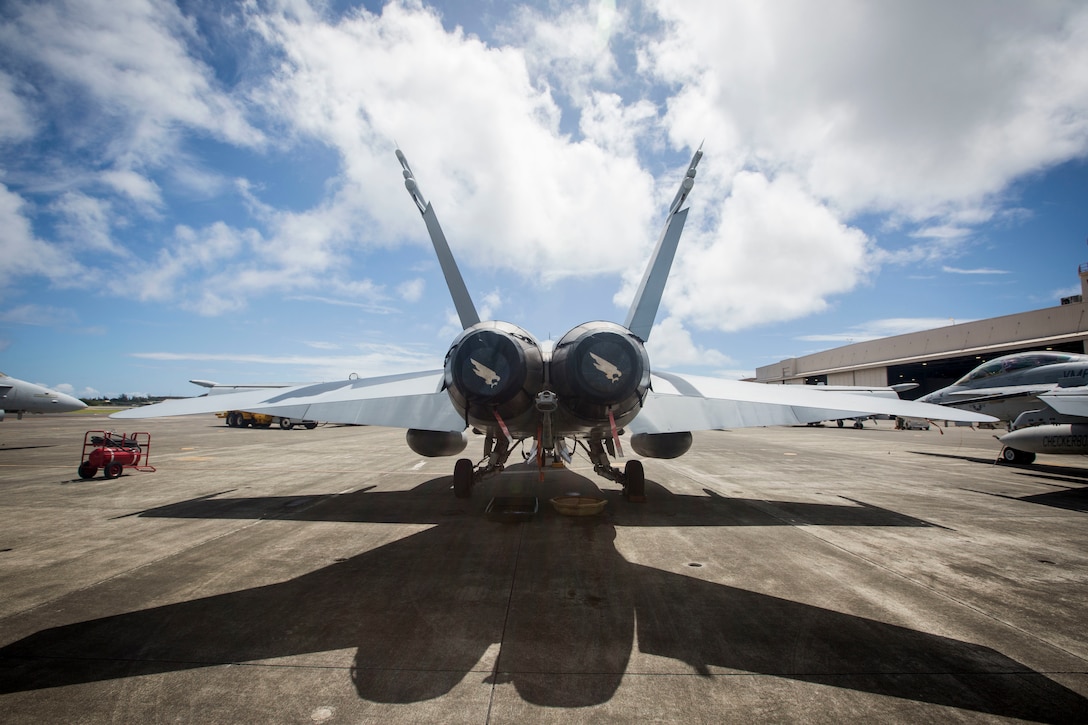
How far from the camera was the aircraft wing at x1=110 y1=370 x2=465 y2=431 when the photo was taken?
14.3ft

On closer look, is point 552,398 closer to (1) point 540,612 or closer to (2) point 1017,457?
(1) point 540,612

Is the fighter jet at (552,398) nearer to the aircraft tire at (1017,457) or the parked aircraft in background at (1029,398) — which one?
the parked aircraft in background at (1029,398)

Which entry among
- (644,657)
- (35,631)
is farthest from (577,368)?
(35,631)

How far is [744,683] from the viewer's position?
2898 millimetres

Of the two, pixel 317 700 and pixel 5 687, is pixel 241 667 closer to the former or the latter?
pixel 317 700

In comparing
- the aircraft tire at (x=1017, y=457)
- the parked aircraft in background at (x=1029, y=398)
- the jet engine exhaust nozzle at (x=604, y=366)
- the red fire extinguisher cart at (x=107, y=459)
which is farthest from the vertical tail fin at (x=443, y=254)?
A: the aircraft tire at (x=1017, y=457)

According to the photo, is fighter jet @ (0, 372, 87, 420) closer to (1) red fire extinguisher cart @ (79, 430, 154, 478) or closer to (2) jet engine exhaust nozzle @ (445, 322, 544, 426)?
(1) red fire extinguisher cart @ (79, 430, 154, 478)

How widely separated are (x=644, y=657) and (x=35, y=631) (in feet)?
15.0

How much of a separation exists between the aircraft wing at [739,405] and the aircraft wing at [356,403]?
99.7 inches

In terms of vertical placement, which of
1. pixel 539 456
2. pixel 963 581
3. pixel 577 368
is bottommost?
pixel 963 581

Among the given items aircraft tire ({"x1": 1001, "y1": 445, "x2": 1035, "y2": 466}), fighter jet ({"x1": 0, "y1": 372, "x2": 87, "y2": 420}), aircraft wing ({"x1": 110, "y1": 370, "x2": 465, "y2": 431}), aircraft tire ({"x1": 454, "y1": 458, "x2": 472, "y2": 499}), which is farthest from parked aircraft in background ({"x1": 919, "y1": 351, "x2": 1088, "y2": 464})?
fighter jet ({"x1": 0, "y1": 372, "x2": 87, "y2": 420})

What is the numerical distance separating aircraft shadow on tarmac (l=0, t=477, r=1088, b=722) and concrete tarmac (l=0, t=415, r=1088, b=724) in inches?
0.8

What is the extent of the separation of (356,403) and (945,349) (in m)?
53.4

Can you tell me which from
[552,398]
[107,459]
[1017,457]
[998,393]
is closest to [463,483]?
[552,398]
